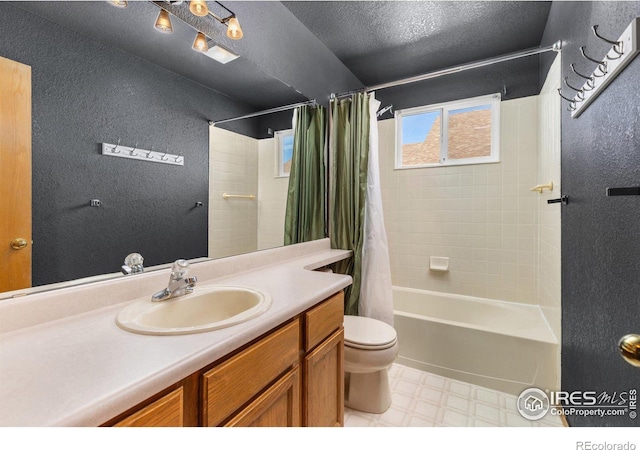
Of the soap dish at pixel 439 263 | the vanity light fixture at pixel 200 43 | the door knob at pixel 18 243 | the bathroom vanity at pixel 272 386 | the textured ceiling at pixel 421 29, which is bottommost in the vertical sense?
the bathroom vanity at pixel 272 386

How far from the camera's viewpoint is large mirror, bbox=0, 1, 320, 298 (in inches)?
35.4

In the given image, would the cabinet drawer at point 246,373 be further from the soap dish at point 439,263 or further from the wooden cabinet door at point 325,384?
the soap dish at point 439,263

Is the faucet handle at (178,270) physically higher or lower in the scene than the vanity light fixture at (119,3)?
lower

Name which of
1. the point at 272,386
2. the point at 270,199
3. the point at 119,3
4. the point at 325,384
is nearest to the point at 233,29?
the point at 119,3

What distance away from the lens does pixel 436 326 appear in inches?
80.1

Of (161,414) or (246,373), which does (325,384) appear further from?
(161,414)

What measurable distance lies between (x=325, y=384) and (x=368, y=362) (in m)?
0.39

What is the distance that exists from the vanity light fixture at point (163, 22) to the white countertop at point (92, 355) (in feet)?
3.47

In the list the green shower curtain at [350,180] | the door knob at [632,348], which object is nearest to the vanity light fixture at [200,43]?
the green shower curtain at [350,180]

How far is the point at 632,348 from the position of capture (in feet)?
1.93

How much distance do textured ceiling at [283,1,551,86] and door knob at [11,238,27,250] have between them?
1.98m

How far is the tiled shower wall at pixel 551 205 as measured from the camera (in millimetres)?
1726

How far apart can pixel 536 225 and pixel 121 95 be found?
9.34ft

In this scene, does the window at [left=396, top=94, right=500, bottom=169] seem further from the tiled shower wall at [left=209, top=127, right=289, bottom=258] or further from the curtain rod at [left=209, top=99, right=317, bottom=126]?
the tiled shower wall at [left=209, top=127, right=289, bottom=258]
